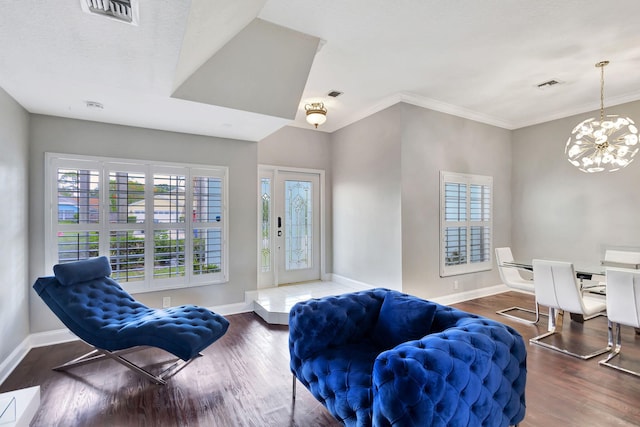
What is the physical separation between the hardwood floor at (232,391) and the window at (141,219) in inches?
38.7

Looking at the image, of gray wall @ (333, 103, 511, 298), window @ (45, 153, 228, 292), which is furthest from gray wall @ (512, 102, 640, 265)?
window @ (45, 153, 228, 292)

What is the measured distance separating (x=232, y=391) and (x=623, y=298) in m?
3.36

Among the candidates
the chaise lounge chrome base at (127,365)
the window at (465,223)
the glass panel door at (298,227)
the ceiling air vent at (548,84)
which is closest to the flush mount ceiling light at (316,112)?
the glass panel door at (298,227)

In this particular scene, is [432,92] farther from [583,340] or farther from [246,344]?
[246,344]

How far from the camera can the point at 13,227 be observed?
9.18ft

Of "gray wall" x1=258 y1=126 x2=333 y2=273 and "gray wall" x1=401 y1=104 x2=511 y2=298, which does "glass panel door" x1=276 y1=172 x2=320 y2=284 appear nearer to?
"gray wall" x1=258 y1=126 x2=333 y2=273

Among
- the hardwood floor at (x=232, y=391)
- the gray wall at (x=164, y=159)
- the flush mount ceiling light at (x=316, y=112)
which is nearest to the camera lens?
the hardwood floor at (x=232, y=391)

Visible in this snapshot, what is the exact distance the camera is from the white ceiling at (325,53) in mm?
1899

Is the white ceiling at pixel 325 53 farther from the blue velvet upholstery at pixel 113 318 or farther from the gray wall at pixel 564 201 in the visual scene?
the blue velvet upholstery at pixel 113 318

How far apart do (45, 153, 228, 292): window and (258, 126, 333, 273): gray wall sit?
50.2 inches

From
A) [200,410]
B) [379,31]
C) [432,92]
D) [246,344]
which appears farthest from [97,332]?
[432,92]

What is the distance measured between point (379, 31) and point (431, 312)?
2393mm

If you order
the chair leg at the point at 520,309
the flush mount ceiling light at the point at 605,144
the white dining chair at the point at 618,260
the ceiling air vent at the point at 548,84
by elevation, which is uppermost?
the ceiling air vent at the point at 548,84

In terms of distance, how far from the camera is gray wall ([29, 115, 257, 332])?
3.21 meters
